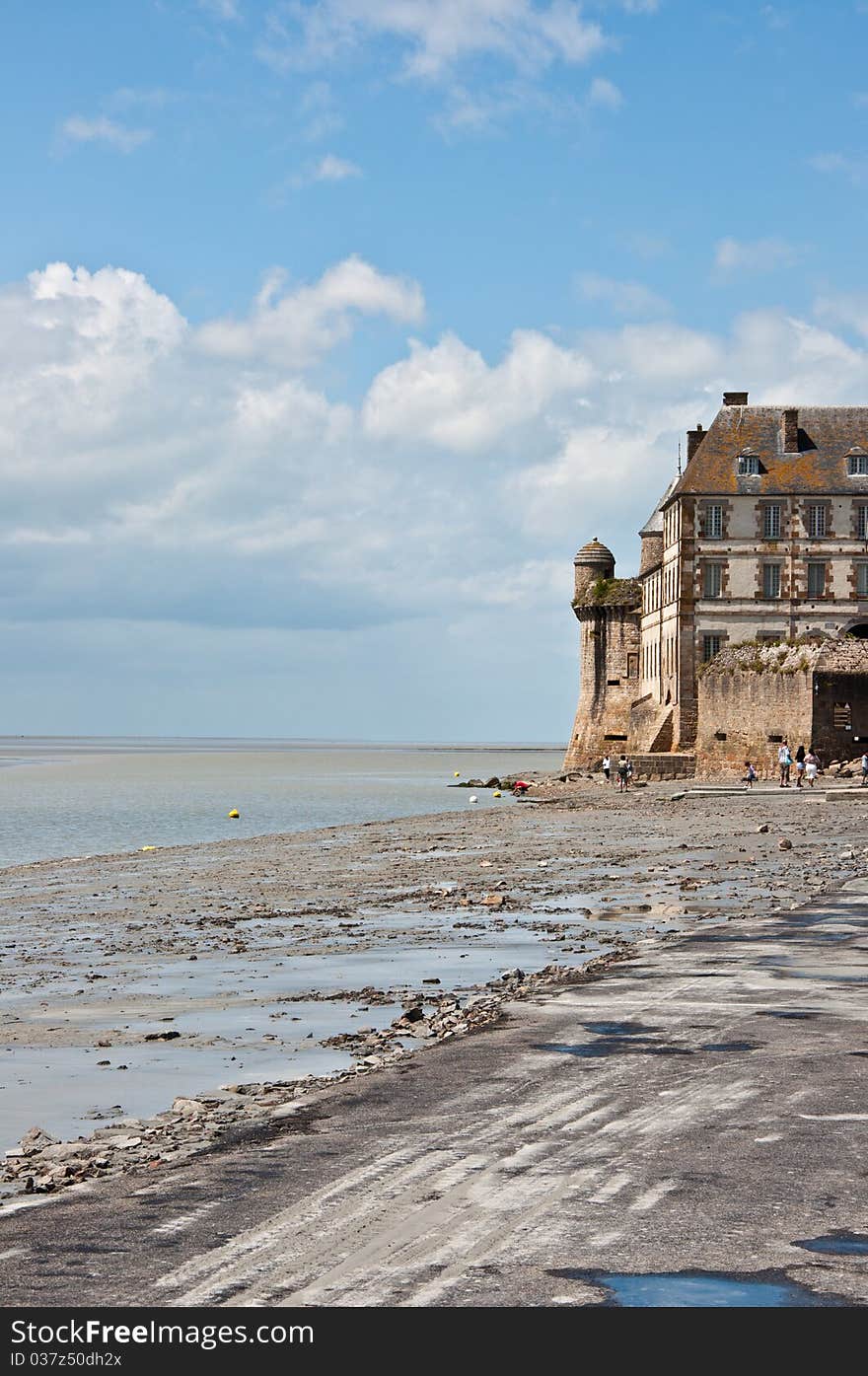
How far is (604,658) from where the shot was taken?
269ft

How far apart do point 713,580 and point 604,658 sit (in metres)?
15.9

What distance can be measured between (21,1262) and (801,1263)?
11.8 feet

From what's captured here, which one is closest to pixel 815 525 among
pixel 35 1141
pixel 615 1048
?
pixel 615 1048

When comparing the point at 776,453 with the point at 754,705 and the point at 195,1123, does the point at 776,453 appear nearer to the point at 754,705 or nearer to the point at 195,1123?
the point at 754,705

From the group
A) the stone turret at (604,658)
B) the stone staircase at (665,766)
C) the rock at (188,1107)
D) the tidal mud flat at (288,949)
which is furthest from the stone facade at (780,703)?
the rock at (188,1107)

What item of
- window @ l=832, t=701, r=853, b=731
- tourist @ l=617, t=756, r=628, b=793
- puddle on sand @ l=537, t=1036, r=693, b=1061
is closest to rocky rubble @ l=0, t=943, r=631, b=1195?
puddle on sand @ l=537, t=1036, r=693, b=1061

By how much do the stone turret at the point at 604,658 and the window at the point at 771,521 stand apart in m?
14.7

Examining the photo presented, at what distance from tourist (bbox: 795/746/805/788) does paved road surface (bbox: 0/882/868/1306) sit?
4329 centimetres

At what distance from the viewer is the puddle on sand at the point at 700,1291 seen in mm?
6578

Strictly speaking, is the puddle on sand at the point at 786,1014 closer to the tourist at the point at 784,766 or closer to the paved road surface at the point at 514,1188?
the paved road surface at the point at 514,1188

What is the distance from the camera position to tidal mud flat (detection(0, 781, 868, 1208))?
11.2m

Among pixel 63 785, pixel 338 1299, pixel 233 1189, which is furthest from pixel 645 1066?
pixel 63 785
